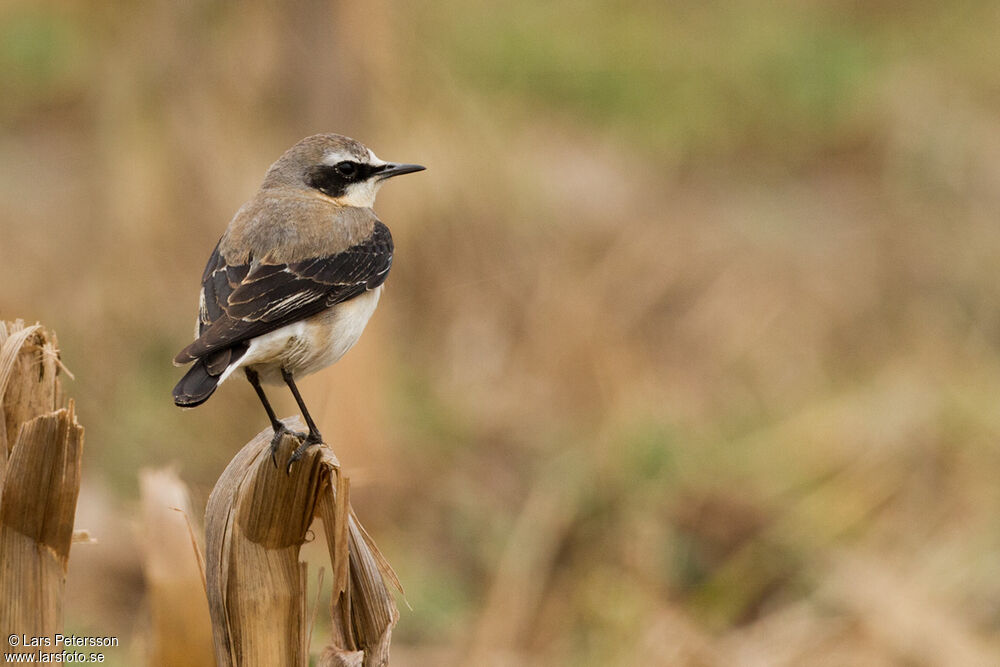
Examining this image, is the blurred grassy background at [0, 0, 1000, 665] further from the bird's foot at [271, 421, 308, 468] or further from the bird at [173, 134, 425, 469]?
the bird's foot at [271, 421, 308, 468]

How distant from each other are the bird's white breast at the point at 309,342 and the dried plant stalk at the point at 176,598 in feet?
3.11

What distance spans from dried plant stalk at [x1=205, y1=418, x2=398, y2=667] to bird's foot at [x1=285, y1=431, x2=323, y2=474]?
0.06ft

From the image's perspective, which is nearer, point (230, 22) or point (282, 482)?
point (282, 482)

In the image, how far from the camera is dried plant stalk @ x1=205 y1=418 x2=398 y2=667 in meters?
2.72

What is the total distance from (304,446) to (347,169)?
69.6 inches

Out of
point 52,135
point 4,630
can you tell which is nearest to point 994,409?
point 4,630

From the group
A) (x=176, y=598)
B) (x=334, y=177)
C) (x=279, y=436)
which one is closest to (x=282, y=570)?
(x=176, y=598)

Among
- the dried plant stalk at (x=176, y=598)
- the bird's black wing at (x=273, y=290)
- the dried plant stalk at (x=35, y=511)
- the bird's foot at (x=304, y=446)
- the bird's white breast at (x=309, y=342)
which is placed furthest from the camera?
the bird's white breast at (x=309, y=342)

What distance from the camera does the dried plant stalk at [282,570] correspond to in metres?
2.72

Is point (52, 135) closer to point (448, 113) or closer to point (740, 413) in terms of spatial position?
point (448, 113)

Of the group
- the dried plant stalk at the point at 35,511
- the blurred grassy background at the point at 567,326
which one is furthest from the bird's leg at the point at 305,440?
the blurred grassy background at the point at 567,326

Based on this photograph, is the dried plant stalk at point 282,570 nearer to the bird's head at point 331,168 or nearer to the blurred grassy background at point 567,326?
the bird's head at point 331,168

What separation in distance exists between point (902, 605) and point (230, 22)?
16.7 ft

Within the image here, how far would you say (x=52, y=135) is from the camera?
10.4 metres
